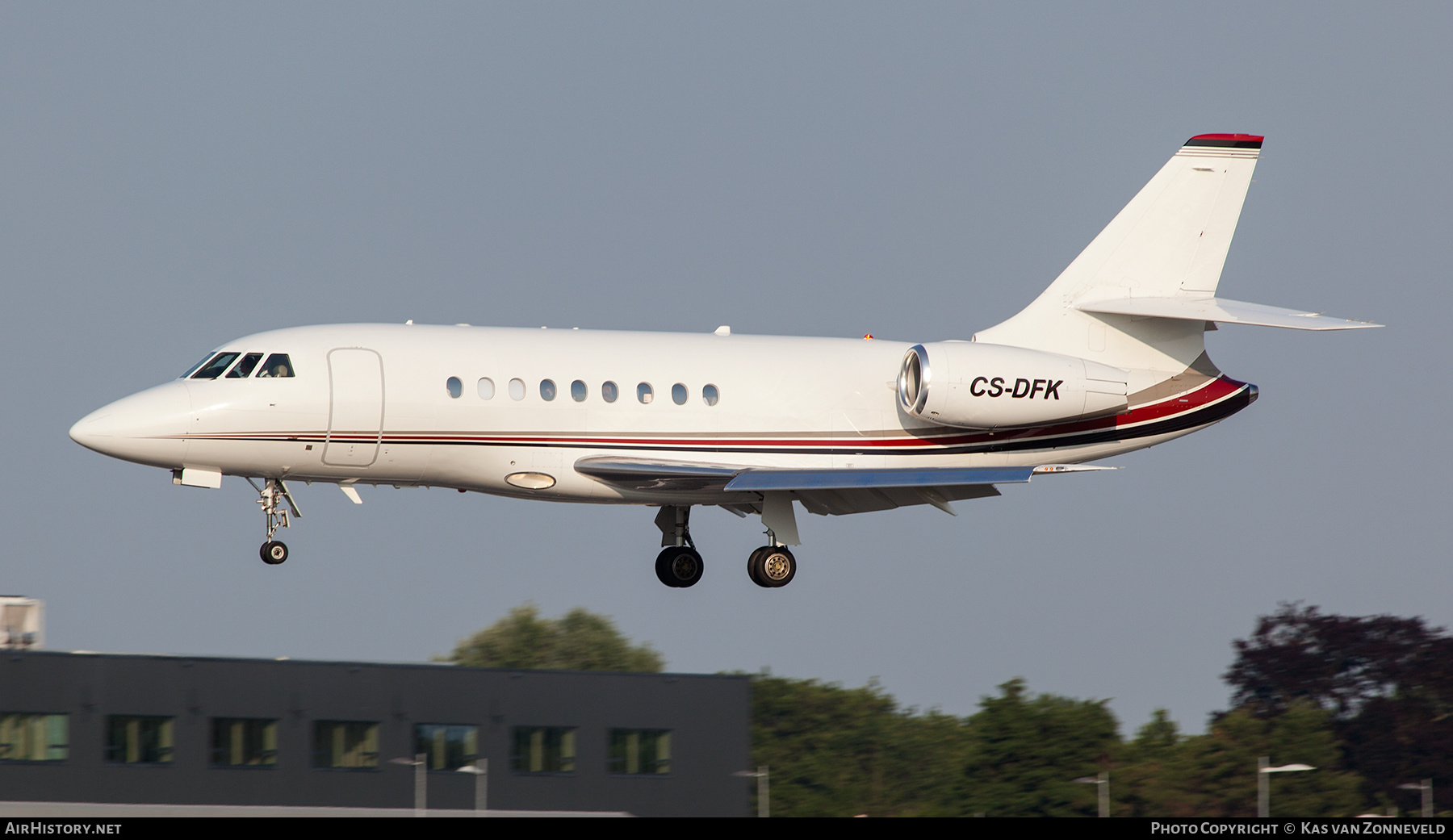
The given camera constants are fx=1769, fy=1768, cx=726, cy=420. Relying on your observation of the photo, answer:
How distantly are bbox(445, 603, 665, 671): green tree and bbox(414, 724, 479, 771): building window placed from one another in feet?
168

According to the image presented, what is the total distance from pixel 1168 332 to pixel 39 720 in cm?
2217

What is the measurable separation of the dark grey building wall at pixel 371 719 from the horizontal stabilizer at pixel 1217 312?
12.3 m

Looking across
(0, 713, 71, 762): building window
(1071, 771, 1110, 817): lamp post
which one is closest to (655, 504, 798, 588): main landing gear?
(0, 713, 71, 762): building window

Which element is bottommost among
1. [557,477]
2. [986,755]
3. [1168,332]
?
[986,755]

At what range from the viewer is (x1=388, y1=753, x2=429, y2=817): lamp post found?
34.7m

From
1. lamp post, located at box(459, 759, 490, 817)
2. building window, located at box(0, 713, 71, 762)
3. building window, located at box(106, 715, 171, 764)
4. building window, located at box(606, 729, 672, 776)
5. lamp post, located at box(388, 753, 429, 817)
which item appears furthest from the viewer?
building window, located at box(606, 729, 672, 776)

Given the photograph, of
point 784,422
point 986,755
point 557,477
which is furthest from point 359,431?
point 986,755

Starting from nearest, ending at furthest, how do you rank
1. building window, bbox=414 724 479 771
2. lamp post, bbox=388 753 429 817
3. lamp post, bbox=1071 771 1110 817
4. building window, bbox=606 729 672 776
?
lamp post, bbox=388 753 429 817 < building window, bbox=414 724 479 771 < building window, bbox=606 729 672 776 < lamp post, bbox=1071 771 1110 817

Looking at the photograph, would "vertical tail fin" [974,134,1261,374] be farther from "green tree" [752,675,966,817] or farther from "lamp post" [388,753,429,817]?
"green tree" [752,675,966,817]

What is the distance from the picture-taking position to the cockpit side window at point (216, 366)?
26750 millimetres

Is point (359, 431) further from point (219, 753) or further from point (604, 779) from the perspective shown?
point (604, 779)
